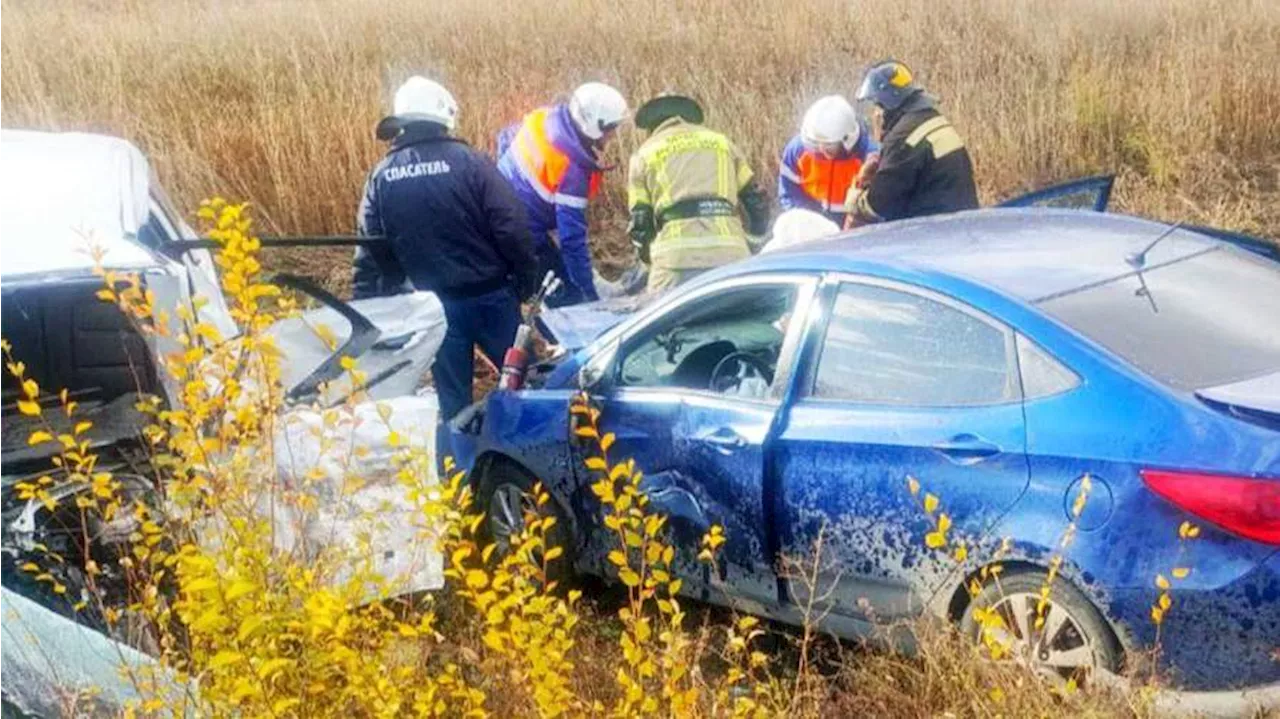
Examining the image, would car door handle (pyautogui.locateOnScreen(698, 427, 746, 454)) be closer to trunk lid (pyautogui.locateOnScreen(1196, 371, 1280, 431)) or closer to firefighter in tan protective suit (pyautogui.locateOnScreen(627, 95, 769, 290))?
trunk lid (pyautogui.locateOnScreen(1196, 371, 1280, 431))

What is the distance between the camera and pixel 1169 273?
14.0 feet

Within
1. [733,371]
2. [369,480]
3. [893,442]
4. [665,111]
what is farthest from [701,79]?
[893,442]

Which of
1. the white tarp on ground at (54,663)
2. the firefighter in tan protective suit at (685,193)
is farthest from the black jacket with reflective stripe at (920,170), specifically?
the white tarp on ground at (54,663)

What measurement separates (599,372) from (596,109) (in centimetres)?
255

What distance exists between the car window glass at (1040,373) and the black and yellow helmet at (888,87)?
10.7 feet

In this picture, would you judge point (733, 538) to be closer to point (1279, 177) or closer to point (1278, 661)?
point (1278, 661)

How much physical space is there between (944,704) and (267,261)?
7208 mm

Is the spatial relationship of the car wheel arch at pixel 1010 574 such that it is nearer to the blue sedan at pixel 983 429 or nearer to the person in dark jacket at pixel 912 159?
the blue sedan at pixel 983 429

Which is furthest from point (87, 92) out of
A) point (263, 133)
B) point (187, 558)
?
point (187, 558)

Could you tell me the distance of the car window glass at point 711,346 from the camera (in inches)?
194

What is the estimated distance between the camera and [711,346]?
507 centimetres

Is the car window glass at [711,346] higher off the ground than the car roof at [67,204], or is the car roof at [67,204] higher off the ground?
the car roof at [67,204]

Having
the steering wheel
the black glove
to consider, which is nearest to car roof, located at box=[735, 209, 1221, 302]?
the steering wheel

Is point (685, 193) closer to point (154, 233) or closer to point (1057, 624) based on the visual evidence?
point (154, 233)
